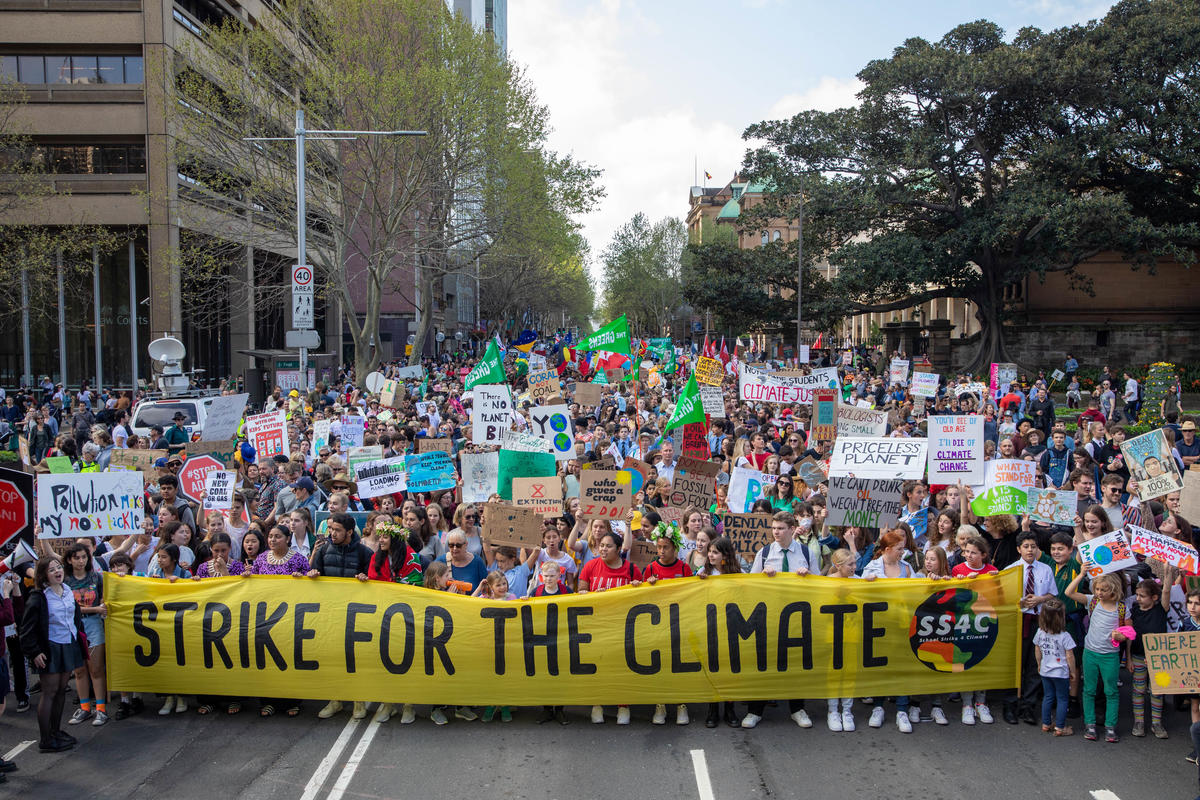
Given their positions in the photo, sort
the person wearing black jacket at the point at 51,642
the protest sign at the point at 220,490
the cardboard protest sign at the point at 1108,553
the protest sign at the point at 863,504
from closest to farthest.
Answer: the person wearing black jacket at the point at 51,642, the cardboard protest sign at the point at 1108,553, the protest sign at the point at 863,504, the protest sign at the point at 220,490

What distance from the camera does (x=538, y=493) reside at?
10.1m

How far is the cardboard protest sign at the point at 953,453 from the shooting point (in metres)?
10.9

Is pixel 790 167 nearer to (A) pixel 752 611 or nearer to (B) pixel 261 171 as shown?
(B) pixel 261 171

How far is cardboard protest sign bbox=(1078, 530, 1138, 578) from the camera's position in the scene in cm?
766

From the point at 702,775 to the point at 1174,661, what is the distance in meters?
3.42

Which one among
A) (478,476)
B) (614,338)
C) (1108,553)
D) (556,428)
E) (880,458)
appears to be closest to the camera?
(1108,553)

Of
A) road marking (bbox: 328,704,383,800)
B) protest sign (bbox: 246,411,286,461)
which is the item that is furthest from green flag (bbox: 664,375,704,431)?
road marking (bbox: 328,704,383,800)

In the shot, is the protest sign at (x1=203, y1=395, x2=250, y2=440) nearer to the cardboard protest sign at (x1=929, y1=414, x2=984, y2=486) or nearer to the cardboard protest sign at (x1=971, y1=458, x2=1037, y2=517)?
the cardboard protest sign at (x1=929, y1=414, x2=984, y2=486)

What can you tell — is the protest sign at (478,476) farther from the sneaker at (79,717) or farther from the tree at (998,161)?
the tree at (998,161)

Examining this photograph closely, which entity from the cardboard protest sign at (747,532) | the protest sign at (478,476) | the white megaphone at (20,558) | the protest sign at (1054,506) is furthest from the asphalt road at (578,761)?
the protest sign at (478,476)

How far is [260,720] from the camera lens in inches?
311

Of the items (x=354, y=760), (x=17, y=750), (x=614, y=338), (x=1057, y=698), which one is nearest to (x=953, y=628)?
(x=1057, y=698)

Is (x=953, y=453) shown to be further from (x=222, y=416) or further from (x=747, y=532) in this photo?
(x=222, y=416)

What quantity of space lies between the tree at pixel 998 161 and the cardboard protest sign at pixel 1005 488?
30.8 metres
